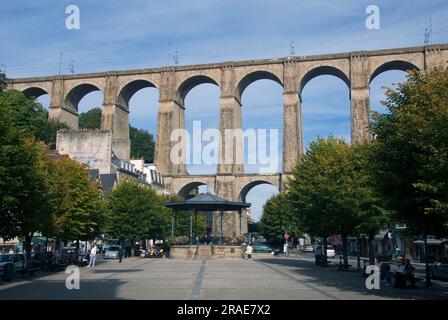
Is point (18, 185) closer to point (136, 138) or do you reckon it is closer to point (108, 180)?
point (108, 180)

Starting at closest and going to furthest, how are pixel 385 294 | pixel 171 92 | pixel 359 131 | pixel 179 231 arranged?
pixel 385 294 < pixel 359 131 < pixel 179 231 < pixel 171 92

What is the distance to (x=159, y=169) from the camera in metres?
83.7

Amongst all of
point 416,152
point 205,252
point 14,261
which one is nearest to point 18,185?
point 14,261

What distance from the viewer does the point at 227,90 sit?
82.2m

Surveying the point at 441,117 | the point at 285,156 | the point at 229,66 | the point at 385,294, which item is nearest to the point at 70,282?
the point at 385,294

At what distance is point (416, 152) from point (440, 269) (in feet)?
35.5

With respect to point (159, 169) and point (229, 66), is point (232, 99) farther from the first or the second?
point (159, 169)

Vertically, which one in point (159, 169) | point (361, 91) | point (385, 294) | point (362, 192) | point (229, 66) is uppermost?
point (229, 66)

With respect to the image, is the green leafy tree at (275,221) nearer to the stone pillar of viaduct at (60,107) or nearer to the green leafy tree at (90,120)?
the stone pillar of viaduct at (60,107)

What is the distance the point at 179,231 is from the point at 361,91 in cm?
3367

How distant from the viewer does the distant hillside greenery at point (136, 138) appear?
114000 mm

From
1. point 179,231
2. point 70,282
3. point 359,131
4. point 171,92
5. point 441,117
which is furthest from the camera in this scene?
point 171,92

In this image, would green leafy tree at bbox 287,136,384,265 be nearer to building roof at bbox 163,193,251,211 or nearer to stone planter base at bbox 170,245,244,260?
building roof at bbox 163,193,251,211

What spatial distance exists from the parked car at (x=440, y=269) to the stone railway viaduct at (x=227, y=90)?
1853 inches
